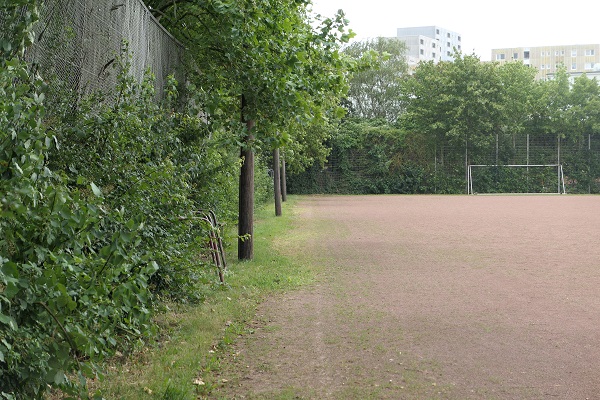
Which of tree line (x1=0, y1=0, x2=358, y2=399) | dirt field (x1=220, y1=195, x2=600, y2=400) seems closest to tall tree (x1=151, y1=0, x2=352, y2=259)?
tree line (x1=0, y1=0, x2=358, y2=399)

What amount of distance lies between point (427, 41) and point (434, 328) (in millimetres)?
145387

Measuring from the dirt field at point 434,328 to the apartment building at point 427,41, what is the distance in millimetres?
133815

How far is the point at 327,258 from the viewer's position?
39.5 ft

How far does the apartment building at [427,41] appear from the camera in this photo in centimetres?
14375

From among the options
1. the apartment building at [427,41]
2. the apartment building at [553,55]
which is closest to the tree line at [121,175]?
the apartment building at [427,41]

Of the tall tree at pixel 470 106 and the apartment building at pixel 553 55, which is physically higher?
the apartment building at pixel 553 55

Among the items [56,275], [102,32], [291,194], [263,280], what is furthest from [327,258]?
[291,194]

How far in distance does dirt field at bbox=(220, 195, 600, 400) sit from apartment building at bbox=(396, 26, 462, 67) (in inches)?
5268

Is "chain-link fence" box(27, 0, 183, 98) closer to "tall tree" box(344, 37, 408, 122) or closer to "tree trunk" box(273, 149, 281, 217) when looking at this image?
"tree trunk" box(273, 149, 281, 217)

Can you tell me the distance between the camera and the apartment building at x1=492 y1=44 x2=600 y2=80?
15750cm

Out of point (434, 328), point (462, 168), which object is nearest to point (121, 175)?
point (434, 328)

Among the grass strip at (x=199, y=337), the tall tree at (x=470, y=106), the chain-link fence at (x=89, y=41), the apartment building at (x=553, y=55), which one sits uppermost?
the apartment building at (x=553, y=55)

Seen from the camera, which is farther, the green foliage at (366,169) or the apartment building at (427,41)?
the apartment building at (427,41)

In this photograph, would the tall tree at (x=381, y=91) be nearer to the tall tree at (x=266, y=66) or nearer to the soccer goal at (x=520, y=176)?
the soccer goal at (x=520, y=176)
